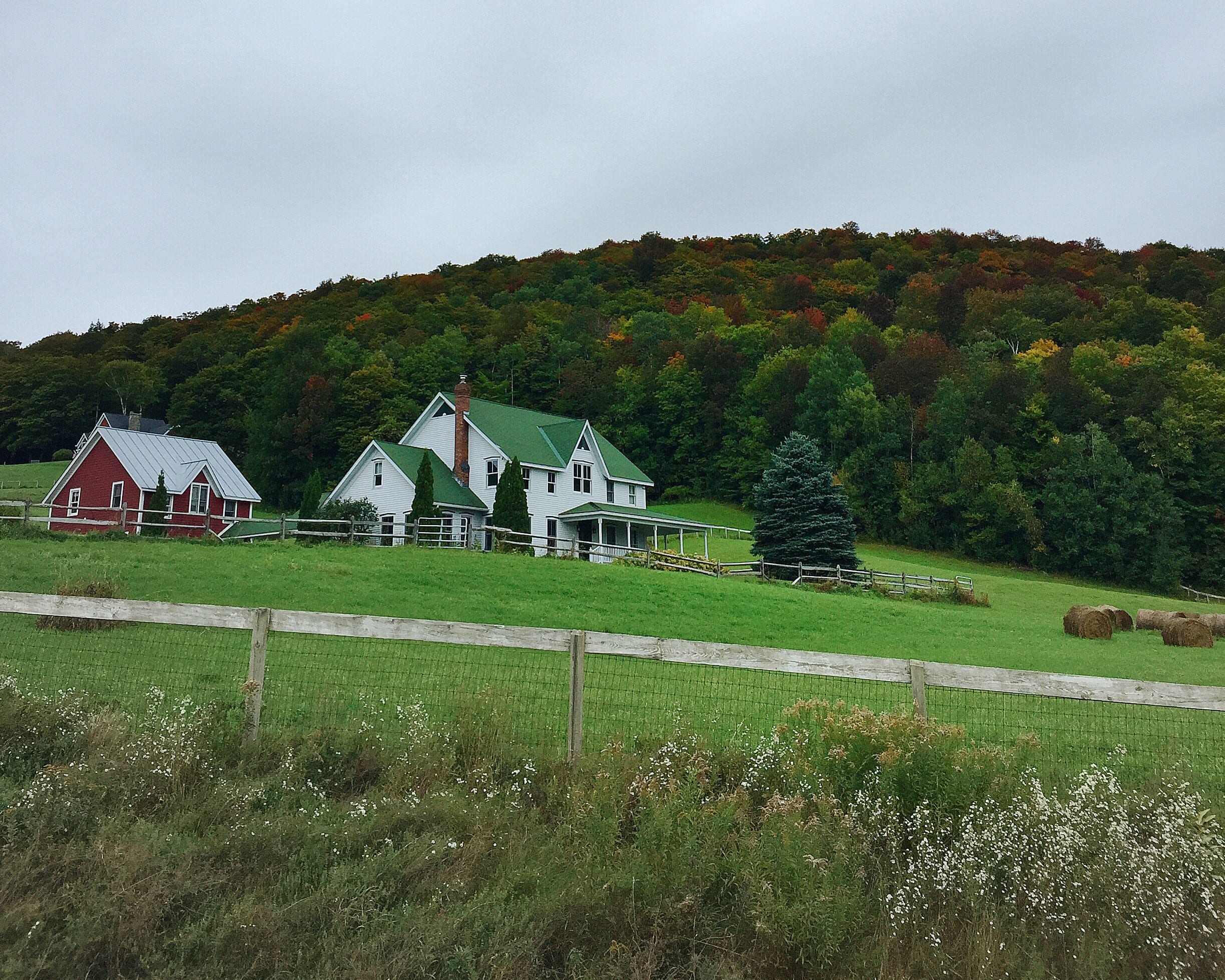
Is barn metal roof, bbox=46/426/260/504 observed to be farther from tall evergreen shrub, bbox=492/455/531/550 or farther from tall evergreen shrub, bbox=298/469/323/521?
tall evergreen shrub, bbox=492/455/531/550

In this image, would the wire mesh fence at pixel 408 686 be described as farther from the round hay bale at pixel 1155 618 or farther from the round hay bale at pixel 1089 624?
the round hay bale at pixel 1155 618

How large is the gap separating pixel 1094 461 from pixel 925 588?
34.0m

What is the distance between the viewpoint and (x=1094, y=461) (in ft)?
221

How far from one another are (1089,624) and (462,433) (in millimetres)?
30779

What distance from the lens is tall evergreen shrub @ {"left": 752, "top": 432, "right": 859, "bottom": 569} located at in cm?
4678

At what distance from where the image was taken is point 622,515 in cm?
4803

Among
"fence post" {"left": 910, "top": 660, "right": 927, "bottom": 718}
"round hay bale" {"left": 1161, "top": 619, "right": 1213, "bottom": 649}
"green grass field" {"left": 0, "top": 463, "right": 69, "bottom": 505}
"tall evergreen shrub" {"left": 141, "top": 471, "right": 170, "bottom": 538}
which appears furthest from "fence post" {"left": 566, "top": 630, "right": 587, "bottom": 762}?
"green grass field" {"left": 0, "top": 463, "right": 69, "bottom": 505}

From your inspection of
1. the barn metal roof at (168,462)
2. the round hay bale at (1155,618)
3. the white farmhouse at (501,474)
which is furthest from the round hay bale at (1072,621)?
the barn metal roof at (168,462)

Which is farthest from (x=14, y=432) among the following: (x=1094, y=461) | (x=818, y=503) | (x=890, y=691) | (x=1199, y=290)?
(x=1199, y=290)

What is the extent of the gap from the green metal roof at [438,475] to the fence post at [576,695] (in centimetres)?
3658

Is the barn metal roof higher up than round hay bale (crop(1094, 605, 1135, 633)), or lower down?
higher up

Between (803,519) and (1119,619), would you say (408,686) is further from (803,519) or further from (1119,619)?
(803,519)

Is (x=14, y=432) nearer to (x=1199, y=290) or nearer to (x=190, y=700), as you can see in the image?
(x=190, y=700)

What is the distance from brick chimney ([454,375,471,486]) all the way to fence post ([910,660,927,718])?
41.0m
